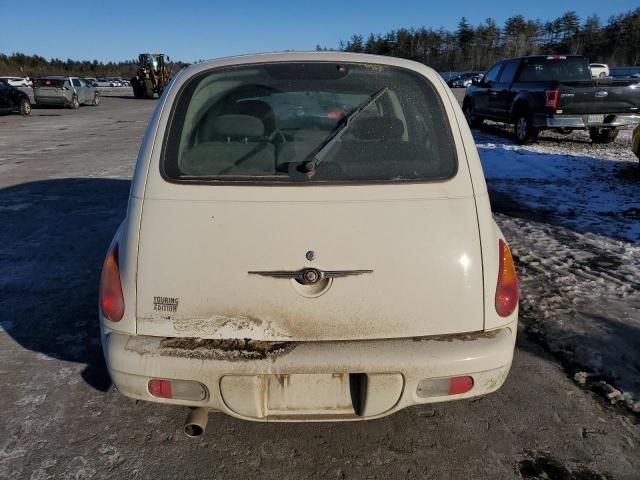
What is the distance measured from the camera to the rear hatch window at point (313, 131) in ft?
7.54

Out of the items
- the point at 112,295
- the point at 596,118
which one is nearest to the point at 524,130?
the point at 596,118

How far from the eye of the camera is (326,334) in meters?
2.10

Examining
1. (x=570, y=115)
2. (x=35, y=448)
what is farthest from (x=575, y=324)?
(x=570, y=115)

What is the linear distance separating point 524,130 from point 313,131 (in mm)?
9402

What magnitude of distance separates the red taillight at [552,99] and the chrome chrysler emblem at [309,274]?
9556mm

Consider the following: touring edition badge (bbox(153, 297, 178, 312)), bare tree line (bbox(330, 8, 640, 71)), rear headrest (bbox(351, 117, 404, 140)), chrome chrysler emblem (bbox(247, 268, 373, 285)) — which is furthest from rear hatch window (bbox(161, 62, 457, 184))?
bare tree line (bbox(330, 8, 640, 71))

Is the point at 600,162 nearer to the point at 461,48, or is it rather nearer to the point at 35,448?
the point at 35,448

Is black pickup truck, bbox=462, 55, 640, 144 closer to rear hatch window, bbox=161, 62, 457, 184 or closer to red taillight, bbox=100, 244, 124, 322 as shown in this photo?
rear hatch window, bbox=161, 62, 457, 184

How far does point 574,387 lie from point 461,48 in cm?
9315

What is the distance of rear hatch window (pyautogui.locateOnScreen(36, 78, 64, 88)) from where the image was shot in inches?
992

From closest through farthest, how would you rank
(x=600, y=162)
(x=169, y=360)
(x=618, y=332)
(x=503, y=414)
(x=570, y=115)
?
1. (x=169, y=360)
2. (x=503, y=414)
3. (x=618, y=332)
4. (x=600, y=162)
5. (x=570, y=115)

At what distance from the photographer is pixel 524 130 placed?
1083 cm

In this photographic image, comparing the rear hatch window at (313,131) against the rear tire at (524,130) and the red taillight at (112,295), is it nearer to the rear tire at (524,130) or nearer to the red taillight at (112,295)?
the red taillight at (112,295)

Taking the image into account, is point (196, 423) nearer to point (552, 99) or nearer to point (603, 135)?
point (552, 99)
